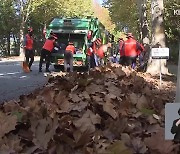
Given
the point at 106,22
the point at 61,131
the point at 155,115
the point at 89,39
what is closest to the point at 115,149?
the point at 61,131

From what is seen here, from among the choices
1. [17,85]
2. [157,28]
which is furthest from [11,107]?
[157,28]

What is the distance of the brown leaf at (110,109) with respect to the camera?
3.67 m

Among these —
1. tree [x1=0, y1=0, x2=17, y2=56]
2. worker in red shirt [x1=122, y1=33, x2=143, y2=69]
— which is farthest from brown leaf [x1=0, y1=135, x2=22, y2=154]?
tree [x1=0, y1=0, x2=17, y2=56]

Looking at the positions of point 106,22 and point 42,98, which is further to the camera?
point 106,22

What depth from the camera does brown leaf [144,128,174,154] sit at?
2.79 meters

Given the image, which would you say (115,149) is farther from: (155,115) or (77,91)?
(77,91)

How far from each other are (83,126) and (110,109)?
2.39 feet

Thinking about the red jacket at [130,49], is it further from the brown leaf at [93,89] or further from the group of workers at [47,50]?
the brown leaf at [93,89]

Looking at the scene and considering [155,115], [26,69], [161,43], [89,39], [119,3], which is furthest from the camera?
[119,3]

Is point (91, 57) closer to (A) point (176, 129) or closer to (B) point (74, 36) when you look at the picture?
(B) point (74, 36)

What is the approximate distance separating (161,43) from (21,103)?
12070mm

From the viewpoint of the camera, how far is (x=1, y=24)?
4922 cm

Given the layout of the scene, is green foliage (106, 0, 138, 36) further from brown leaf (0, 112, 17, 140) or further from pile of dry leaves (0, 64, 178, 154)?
brown leaf (0, 112, 17, 140)

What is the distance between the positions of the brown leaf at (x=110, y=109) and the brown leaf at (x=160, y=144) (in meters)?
0.74
